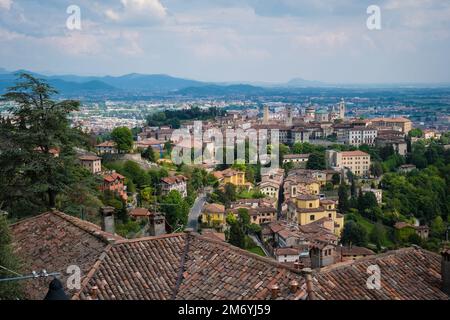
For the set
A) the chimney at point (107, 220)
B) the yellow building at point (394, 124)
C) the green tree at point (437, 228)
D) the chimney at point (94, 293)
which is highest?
the chimney at point (107, 220)

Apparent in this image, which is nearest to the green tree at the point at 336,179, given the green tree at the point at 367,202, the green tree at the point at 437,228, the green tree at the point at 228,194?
the green tree at the point at 367,202

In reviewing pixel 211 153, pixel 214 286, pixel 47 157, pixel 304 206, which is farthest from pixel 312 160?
pixel 214 286

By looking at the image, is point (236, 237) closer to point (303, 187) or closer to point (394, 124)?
point (303, 187)

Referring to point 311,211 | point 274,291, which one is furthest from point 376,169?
point 274,291

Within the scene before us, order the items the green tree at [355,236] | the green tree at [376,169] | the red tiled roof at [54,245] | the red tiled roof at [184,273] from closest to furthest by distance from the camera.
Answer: the red tiled roof at [184,273]
the red tiled roof at [54,245]
the green tree at [355,236]
the green tree at [376,169]

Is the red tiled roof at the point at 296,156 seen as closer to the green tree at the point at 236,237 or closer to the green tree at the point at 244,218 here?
the green tree at the point at 244,218

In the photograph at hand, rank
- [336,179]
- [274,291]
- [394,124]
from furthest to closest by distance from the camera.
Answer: [394,124]
[336,179]
[274,291]

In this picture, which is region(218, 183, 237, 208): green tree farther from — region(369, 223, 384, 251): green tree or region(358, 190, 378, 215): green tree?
region(369, 223, 384, 251): green tree

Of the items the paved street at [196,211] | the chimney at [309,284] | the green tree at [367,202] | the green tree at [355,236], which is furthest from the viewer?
the green tree at [367,202]
